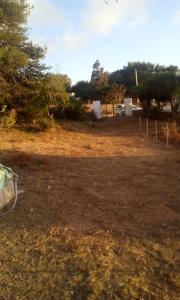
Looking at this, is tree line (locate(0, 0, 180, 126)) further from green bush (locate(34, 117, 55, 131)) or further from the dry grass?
the dry grass

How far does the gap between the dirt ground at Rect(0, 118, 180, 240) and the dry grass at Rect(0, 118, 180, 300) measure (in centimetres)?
1

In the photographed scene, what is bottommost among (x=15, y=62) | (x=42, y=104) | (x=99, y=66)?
(x=42, y=104)

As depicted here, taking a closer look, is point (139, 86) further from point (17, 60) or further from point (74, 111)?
point (17, 60)

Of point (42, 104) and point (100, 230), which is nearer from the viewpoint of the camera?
point (100, 230)

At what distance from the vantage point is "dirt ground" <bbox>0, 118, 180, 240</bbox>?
14.6 ft

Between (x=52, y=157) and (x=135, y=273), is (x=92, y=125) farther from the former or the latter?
(x=135, y=273)

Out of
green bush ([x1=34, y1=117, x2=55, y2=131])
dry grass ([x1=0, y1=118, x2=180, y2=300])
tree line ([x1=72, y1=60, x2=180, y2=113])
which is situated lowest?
dry grass ([x1=0, y1=118, x2=180, y2=300])

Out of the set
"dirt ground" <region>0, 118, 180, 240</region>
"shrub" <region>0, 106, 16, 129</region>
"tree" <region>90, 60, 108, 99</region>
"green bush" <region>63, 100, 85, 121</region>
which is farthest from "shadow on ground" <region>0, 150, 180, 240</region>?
"tree" <region>90, 60, 108, 99</region>

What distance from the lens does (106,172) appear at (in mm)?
7504

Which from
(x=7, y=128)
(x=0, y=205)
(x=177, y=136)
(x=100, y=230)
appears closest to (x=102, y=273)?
(x=100, y=230)

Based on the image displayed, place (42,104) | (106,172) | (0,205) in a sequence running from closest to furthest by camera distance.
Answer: (0,205), (106,172), (42,104)

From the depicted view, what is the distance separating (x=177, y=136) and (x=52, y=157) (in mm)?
5214

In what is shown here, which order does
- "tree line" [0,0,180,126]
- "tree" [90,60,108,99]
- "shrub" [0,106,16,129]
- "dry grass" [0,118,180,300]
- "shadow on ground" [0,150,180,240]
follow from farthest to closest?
1. "tree" [90,60,108,99]
2. "tree line" [0,0,180,126]
3. "shrub" [0,106,16,129]
4. "shadow on ground" [0,150,180,240]
5. "dry grass" [0,118,180,300]

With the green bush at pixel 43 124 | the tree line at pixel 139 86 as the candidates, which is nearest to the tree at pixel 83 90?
the tree line at pixel 139 86
